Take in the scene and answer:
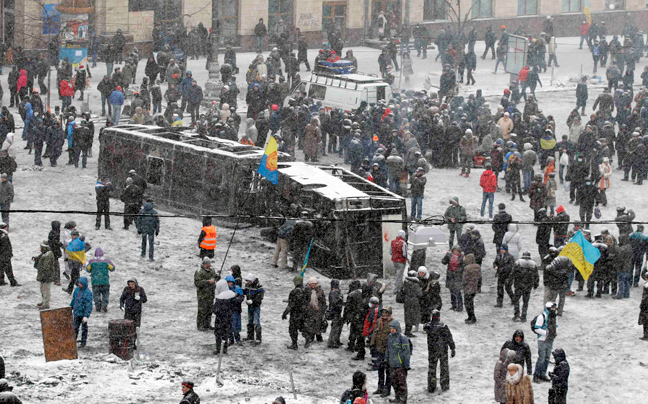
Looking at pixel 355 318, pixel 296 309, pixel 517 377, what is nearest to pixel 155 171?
pixel 296 309

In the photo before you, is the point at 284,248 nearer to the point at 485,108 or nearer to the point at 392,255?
the point at 392,255

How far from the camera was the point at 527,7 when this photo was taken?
57.5 metres

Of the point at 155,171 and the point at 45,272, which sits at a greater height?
the point at 155,171

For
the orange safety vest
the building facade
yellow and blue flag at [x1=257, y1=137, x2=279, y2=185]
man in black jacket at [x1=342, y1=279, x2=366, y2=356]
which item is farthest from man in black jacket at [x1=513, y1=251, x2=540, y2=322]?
the building facade

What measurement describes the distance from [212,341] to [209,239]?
389 cm

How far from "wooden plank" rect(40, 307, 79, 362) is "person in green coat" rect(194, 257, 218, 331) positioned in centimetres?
250

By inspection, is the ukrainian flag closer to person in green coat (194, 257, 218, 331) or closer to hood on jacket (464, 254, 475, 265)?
hood on jacket (464, 254, 475, 265)

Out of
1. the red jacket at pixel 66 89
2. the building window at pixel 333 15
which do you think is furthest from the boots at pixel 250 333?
the building window at pixel 333 15

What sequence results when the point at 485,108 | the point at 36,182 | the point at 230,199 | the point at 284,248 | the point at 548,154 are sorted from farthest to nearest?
1. the point at 485,108
2. the point at 548,154
3. the point at 36,182
4. the point at 230,199
5. the point at 284,248

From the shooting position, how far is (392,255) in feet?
72.1

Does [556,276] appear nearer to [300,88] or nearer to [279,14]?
[300,88]

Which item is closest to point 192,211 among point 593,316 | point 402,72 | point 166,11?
point 593,316

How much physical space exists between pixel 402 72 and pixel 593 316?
24.3m

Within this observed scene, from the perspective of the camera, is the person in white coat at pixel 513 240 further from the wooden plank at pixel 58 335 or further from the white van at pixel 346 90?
the white van at pixel 346 90
